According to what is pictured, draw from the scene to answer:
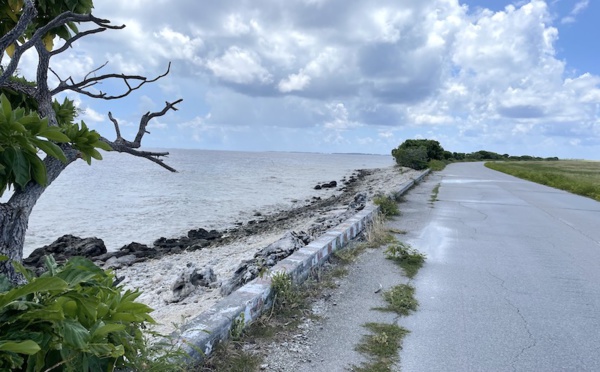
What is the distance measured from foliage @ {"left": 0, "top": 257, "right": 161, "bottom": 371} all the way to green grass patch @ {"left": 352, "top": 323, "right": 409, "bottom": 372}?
7.60ft

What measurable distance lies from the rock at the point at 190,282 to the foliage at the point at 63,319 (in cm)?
531

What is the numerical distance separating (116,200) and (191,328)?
2782 centimetres

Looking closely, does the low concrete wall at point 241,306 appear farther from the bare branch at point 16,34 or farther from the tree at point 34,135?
the bare branch at point 16,34

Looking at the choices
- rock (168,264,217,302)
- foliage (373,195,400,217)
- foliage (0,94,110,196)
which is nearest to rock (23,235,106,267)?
rock (168,264,217,302)

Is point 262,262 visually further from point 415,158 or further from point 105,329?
point 415,158

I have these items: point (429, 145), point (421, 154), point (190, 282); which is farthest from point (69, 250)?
point (429, 145)

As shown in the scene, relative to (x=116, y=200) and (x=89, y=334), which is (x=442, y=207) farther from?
(x=116, y=200)

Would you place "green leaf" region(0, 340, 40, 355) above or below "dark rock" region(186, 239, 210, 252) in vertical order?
above

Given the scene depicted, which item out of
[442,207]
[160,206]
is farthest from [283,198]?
[442,207]

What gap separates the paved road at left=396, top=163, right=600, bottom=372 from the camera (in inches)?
154

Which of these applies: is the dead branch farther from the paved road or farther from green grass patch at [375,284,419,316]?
green grass patch at [375,284,419,316]

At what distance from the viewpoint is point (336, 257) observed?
7.08m

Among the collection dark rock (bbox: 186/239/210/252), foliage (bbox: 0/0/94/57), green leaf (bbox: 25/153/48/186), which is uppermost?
foliage (bbox: 0/0/94/57)

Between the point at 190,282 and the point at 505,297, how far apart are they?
15.4 ft
